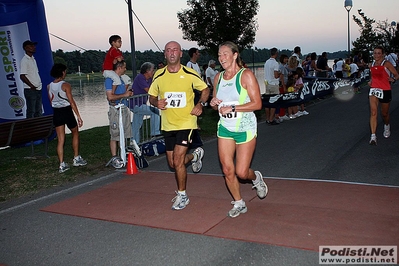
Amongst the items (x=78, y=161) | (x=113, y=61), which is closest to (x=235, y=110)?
(x=113, y=61)

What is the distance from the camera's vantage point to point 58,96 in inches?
333

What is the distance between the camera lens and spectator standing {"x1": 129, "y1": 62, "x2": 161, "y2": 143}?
9.36 meters

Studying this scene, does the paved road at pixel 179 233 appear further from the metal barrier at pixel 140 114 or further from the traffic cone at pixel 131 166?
the metal barrier at pixel 140 114

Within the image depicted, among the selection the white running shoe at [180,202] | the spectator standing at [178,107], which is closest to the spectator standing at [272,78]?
the spectator standing at [178,107]

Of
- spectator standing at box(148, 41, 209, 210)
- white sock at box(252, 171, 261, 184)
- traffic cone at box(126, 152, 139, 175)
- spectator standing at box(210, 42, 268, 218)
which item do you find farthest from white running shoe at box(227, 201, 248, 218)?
A: traffic cone at box(126, 152, 139, 175)

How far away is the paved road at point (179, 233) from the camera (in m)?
4.39

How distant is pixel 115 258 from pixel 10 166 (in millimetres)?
5610

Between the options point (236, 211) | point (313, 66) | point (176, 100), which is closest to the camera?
point (236, 211)

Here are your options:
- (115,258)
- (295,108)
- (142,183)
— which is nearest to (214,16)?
(295,108)

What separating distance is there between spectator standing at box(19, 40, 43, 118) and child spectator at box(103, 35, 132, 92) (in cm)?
267

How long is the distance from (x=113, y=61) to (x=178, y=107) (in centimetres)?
341

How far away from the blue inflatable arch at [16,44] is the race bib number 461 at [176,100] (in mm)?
7830

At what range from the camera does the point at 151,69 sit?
33.5 ft

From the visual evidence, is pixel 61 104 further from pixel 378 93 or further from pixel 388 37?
pixel 388 37
